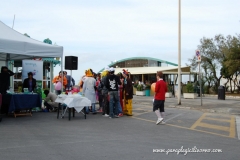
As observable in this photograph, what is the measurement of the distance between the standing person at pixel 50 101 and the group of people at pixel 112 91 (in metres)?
1.61

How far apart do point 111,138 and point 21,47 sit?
226 inches

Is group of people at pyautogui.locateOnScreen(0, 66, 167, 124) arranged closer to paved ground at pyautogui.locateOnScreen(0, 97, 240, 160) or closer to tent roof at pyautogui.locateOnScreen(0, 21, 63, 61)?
paved ground at pyautogui.locateOnScreen(0, 97, 240, 160)

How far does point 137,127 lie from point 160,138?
180 cm

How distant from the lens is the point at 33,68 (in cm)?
1477

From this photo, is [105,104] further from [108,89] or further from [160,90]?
[160,90]

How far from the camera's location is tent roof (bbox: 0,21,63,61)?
11.0 m

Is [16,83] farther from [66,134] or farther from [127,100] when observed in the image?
[66,134]

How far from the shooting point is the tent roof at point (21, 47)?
10953mm

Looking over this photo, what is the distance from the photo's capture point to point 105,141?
741 centimetres

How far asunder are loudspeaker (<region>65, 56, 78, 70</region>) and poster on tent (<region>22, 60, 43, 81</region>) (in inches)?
54.3

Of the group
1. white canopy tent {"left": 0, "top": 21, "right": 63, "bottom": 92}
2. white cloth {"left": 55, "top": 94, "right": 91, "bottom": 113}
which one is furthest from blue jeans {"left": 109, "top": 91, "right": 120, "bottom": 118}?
white canopy tent {"left": 0, "top": 21, "right": 63, "bottom": 92}

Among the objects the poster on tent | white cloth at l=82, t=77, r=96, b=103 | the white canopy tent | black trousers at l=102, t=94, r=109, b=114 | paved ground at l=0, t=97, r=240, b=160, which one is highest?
the white canopy tent

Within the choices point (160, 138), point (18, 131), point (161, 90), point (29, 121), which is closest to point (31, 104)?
point (29, 121)

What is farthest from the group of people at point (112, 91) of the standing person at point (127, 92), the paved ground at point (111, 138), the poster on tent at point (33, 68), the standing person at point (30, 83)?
the poster on tent at point (33, 68)
